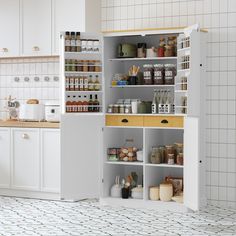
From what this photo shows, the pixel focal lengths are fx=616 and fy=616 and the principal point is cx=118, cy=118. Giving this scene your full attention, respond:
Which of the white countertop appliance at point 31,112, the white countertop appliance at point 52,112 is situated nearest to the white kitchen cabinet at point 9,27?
the white countertop appliance at point 31,112

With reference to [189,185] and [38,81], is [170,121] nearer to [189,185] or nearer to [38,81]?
[189,185]

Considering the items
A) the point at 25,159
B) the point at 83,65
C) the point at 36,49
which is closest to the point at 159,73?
the point at 83,65

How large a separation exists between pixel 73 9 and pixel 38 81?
114cm

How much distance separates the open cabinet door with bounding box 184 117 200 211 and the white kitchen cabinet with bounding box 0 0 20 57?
2.38m

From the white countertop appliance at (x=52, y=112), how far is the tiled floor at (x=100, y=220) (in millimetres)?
952

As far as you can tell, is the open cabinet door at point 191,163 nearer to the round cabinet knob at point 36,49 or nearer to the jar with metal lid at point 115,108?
the jar with metal lid at point 115,108

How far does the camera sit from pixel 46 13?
7.09 metres

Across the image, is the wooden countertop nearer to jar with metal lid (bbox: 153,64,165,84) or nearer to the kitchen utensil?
the kitchen utensil

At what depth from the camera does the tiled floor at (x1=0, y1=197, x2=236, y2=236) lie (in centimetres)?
545

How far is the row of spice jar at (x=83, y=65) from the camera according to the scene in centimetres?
661

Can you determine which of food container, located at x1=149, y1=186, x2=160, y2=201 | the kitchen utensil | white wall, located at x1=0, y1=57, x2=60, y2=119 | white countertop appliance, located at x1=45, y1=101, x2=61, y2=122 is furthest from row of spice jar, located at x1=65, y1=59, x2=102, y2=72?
food container, located at x1=149, y1=186, x2=160, y2=201

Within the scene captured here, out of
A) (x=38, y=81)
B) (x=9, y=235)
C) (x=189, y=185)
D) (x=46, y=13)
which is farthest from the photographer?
(x=38, y=81)

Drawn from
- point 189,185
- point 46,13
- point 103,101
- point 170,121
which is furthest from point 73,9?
point 189,185

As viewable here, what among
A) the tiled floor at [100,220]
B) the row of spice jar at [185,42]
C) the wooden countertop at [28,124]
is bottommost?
the tiled floor at [100,220]
